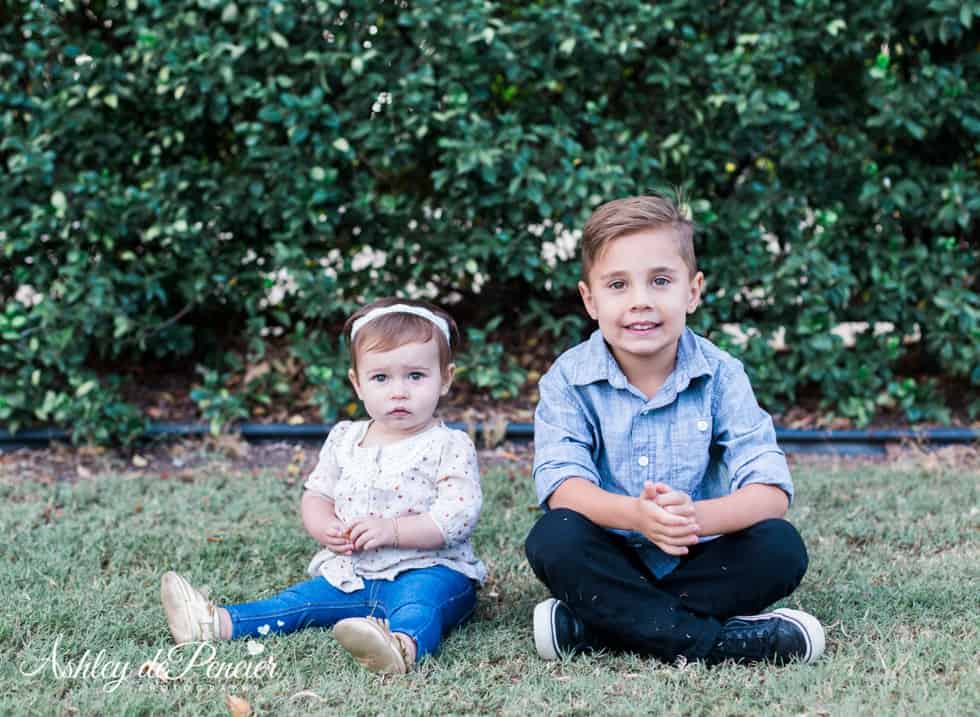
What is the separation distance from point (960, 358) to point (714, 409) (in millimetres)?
2554

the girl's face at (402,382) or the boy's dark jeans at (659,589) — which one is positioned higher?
the girl's face at (402,382)

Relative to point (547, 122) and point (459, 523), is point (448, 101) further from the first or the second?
point (459, 523)

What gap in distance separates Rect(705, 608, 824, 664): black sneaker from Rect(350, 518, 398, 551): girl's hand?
85 cm

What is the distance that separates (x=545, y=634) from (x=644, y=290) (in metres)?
0.89

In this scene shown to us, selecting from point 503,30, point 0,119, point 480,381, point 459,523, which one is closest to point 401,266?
point 480,381

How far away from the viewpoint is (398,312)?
2.92m

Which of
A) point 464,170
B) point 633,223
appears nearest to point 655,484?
point 633,223

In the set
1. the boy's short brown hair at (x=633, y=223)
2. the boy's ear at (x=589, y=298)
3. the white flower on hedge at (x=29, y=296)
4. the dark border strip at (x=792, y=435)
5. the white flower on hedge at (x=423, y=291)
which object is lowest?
the dark border strip at (x=792, y=435)

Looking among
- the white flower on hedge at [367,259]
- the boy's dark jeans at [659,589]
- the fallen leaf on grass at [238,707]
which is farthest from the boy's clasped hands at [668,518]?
the white flower on hedge at [367,259]

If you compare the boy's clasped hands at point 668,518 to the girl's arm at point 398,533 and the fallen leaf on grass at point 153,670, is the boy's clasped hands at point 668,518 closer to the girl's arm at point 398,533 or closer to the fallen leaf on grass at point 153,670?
the girl's arm at point 398,533

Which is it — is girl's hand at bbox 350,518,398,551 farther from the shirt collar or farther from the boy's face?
the boy's face

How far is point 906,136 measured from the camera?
189 inches

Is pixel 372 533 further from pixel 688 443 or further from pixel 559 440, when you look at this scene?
pixel 688 443

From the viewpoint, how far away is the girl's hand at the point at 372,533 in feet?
8.96
